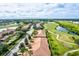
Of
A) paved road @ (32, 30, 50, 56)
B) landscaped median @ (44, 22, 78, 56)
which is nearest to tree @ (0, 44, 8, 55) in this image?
paved road @ (32, 30, 50, 56)

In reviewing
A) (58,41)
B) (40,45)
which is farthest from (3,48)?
(58,41)

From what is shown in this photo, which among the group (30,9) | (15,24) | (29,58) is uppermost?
(30,9)

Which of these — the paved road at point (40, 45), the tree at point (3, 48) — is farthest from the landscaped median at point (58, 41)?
the tree at point (3, 48)

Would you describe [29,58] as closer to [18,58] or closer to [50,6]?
[18,58]

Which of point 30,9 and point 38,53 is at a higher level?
point 30,9

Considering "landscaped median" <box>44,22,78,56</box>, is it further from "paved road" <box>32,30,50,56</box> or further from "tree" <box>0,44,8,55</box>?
"tree" <box>0,44,8,55</box>

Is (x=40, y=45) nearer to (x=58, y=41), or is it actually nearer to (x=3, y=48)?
(x=58, y=41)

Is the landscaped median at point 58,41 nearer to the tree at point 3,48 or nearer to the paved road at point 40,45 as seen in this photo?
the paved road at point 40,45

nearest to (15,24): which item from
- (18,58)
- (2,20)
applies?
(2,20)

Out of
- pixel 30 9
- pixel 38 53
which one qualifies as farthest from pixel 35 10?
pixel 38 53
